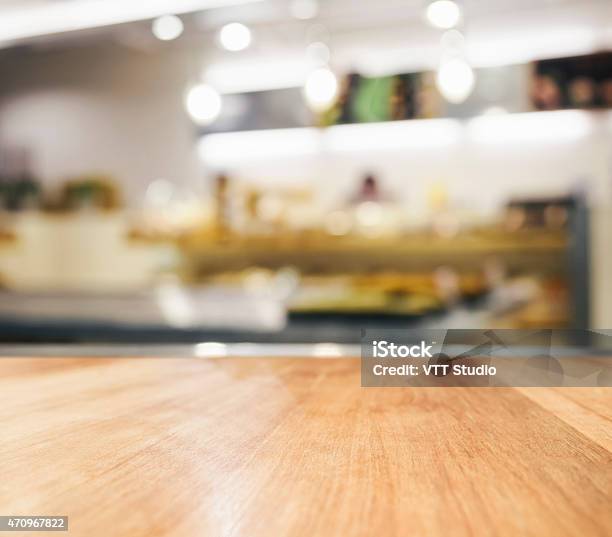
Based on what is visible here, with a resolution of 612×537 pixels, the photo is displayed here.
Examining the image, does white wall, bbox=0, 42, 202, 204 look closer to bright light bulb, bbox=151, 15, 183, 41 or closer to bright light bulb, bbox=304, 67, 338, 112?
bright light bulb, bbox=151, 15, 183, 41

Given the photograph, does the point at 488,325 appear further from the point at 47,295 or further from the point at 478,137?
the point at 47,295

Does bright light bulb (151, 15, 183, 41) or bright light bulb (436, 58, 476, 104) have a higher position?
bright light bulb (151, 15, 183, 41)

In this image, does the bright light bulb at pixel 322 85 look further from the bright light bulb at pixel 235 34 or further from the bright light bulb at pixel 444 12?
the bright light bulb at pixel 235 34

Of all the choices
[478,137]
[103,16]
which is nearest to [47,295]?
[103,16]

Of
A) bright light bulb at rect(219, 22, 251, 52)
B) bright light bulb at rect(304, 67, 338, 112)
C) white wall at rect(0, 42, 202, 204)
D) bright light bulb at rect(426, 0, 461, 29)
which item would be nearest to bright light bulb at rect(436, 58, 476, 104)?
bright light bulb at rect(426, 0, 461, 29)

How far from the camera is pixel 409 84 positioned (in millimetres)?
3992

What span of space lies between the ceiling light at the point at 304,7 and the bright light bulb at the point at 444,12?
31.2 inches

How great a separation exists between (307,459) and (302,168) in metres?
4.08

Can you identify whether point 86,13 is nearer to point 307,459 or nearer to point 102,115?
point 102,115

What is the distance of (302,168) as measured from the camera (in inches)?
173

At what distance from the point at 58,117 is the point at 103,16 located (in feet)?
6.80

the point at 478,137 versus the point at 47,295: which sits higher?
the point at 478,137

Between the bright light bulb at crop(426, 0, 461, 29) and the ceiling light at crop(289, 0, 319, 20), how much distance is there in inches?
31.2

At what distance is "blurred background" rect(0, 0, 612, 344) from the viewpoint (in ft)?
9.69
